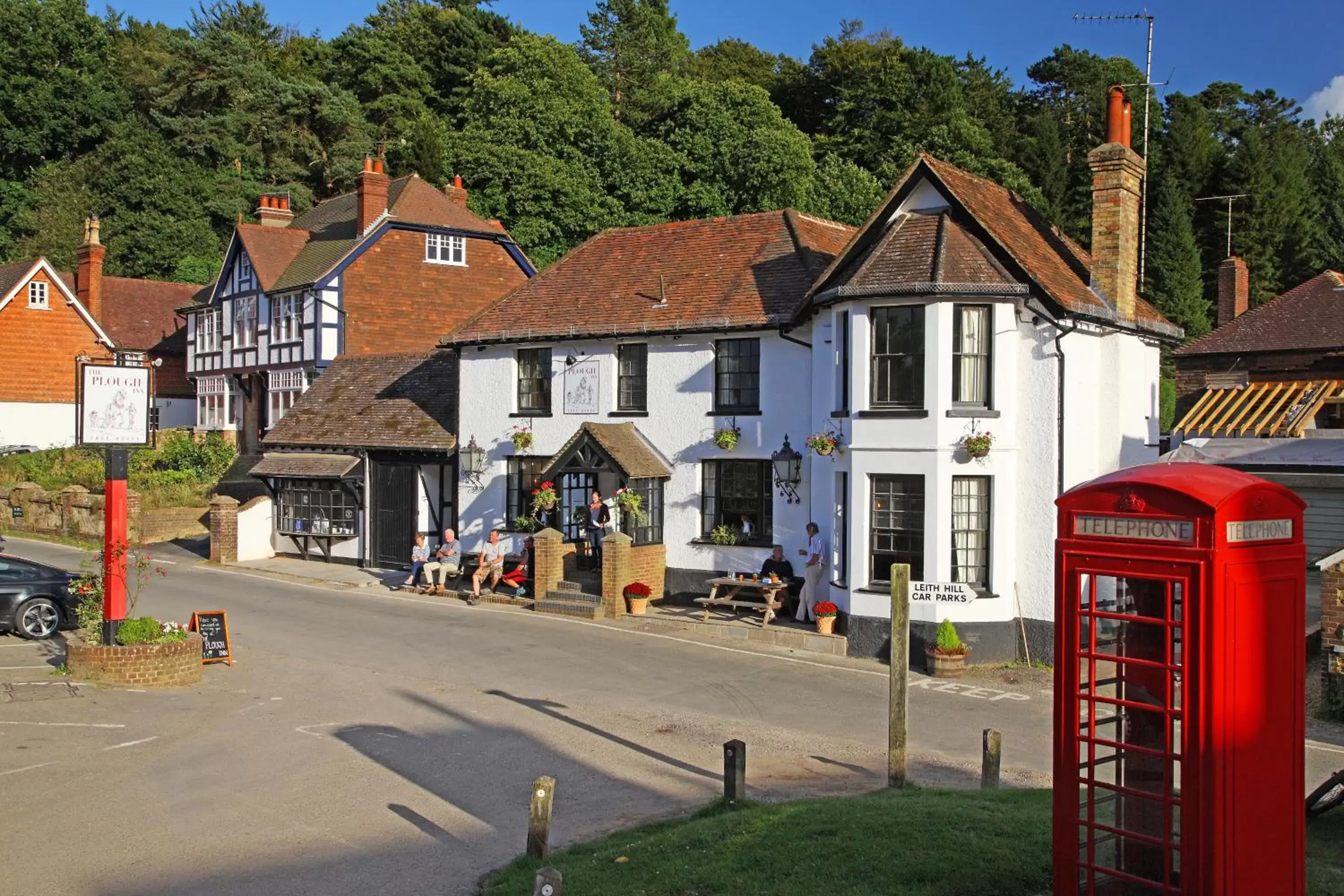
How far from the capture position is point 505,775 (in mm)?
13008

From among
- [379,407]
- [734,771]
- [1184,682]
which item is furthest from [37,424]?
[1184,682]

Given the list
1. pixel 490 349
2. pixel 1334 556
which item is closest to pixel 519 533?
pixel 490 349

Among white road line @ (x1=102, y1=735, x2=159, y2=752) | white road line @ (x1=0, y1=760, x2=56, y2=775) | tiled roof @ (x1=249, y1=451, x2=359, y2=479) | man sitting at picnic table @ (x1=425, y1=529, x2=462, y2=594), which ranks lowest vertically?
white road line @ (x1=0, y1=760, x2=56, y2=775)

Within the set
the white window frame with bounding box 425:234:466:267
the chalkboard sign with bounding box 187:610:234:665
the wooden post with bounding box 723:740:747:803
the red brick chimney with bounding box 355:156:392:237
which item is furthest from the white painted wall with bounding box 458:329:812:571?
the white window frame with bounding box 425:234:466:267

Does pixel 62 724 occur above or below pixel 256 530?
below

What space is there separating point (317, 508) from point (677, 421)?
12060mm

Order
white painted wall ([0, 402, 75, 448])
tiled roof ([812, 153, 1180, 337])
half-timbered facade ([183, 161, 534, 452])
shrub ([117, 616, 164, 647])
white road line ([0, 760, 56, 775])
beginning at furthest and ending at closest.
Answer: white painted wall ([0, 402, 75, 448])
half-timbered facade ([183, 161, 534, 452])
tiled roof ([812, 153, 1180, 337])
shrub ([117, 616, 164, 647])
white road line ([0, 760, 56, 775])

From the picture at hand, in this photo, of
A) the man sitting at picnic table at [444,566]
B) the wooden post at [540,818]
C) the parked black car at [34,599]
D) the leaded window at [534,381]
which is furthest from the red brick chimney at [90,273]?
the wooden post at [540,818]

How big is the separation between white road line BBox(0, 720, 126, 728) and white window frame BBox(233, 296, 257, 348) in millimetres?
31003

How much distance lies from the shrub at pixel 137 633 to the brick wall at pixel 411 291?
23.7 meters

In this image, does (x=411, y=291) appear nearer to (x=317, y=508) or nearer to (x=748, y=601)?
(x=317, y=508)

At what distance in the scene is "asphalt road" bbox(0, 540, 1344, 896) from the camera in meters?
10.6

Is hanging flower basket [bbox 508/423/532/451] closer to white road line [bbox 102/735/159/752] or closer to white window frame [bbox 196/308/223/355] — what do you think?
white road line [bbox 102/735/159/752]

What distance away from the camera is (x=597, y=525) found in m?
25.3
